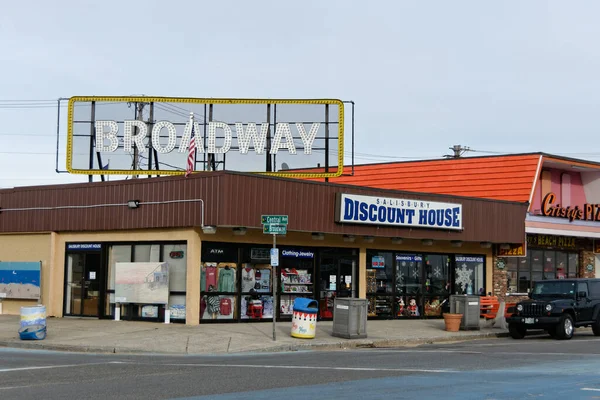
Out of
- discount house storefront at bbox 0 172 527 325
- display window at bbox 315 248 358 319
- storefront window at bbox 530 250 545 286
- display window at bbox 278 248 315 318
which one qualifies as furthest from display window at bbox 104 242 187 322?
storefront window at bbox 530 250 545 286

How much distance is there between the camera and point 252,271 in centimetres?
2608

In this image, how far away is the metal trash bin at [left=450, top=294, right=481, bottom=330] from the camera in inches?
1006

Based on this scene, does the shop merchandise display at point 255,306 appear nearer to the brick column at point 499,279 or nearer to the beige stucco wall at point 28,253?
the beige stucco wall at point 28,253

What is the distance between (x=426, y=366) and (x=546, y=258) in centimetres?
2197

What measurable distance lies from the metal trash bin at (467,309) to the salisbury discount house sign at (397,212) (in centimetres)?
377

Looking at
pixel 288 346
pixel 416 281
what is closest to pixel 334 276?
pixel 416 281

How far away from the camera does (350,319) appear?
22.0 m

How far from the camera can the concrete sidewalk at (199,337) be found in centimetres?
1934

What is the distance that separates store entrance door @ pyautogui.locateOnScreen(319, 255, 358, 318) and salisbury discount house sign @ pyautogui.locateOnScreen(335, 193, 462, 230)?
193 centimetres

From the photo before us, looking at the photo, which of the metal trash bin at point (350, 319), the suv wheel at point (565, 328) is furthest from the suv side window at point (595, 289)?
the metal trash bin at point (350, 319)

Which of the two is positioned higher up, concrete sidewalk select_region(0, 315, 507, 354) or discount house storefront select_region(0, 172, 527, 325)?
discount house storefront select_region(0, 172, 527, 325)

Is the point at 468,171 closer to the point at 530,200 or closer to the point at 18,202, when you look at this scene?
the point at 530,200

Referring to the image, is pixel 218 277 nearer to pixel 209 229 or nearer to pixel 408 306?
pixel 209 229

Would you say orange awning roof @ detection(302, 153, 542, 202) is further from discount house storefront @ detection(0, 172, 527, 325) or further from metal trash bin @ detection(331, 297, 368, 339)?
metal trash bin @ detection(331, 297, 368, 339)
